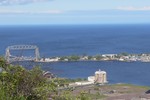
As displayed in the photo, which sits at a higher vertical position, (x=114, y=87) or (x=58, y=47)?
(x=58, y=47)

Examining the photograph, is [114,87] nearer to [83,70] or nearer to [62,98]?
[83,70]

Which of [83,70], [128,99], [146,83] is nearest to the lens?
[128,99]

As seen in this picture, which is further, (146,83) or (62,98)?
(146,83)

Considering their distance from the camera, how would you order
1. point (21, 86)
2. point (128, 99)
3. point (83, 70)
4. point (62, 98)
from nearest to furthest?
point (21, 86) < point (62, 98) < point (128, 99) < point (83, 70)

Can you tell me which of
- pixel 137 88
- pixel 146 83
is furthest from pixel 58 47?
pixel 137 88

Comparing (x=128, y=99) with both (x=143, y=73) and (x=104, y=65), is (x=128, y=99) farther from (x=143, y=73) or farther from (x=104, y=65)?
(x=104, y=65)

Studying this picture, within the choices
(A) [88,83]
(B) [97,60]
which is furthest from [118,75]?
(B) [97,60]

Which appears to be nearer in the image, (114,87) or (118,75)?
(114,87)

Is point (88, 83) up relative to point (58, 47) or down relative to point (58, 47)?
down

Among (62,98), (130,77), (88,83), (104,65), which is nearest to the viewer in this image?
(62,98)
